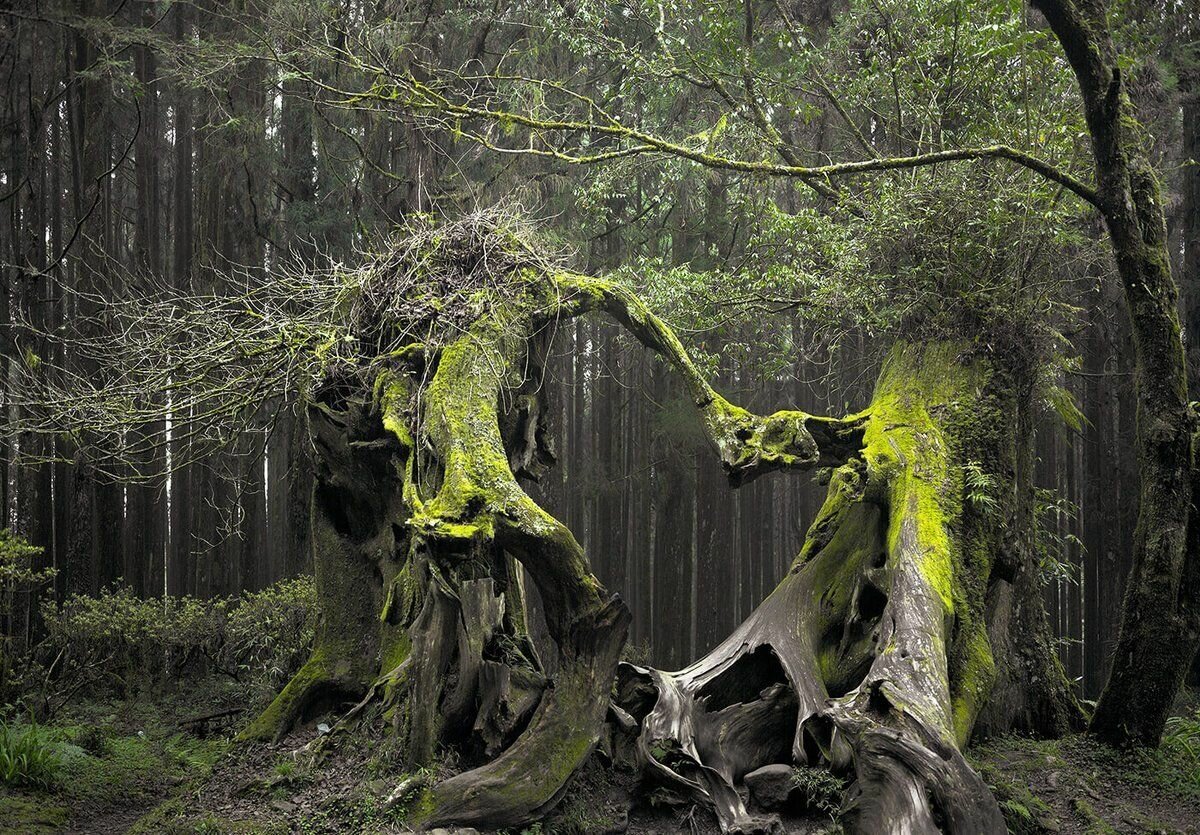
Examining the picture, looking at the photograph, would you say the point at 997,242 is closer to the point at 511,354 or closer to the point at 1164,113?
the point at 511,354

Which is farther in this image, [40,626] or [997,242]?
[40,626]

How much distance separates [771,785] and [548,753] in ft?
5.81

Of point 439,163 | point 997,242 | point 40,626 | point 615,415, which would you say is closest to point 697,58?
point 997,242

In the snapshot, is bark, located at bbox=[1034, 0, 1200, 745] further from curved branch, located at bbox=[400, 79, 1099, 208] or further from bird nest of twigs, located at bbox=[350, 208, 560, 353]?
bird nest of twigs, located at bbox=[350, 208, 560, 353]

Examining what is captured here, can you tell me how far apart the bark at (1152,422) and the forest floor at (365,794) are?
89cm

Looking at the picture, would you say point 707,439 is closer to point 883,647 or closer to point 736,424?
point 736,424

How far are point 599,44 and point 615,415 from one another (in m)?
11.9

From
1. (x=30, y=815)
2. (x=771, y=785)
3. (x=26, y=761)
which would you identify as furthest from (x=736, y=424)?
(x=26, y=761)

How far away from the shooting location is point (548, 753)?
6.93m

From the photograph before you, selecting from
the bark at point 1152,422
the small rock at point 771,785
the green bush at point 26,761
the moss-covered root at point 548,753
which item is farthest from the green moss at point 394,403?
the bark at point 1152,422

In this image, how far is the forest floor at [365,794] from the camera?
21.6 feet

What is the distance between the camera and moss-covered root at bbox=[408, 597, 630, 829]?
6.41 metres

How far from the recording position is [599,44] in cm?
1274

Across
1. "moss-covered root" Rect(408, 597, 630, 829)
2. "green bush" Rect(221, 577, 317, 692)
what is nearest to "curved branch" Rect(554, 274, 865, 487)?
"moss-covered root" Rect(408, 597, 630, 829)
